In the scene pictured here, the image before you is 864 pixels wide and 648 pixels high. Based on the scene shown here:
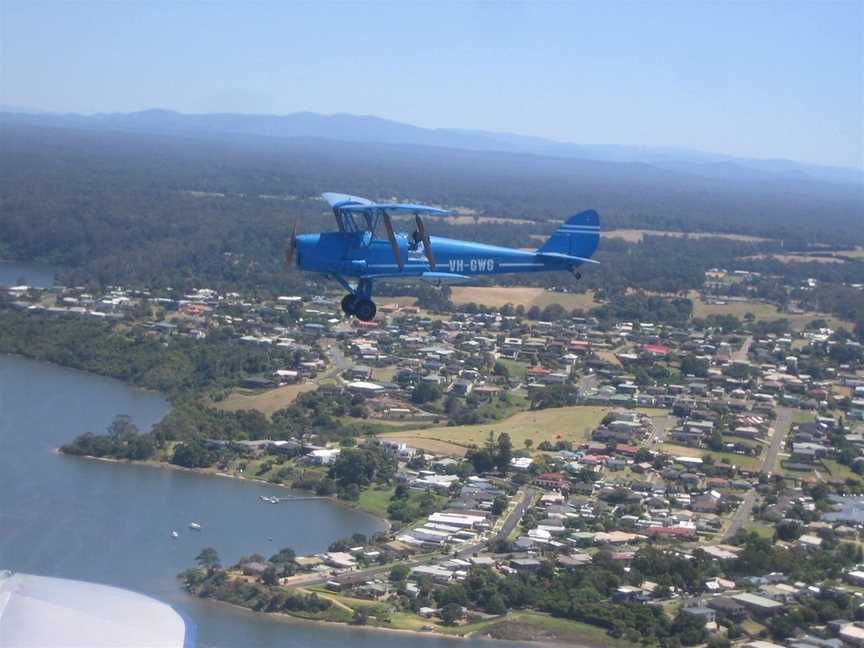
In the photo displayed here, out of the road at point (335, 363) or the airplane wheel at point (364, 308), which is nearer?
the airplane wheel at point (364, 308)

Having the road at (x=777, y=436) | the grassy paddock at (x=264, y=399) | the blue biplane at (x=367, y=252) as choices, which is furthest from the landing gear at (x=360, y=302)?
the grassy paddock at (x=264, y=399)

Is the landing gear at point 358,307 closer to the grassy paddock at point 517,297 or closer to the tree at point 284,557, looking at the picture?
the tree at point 284,557

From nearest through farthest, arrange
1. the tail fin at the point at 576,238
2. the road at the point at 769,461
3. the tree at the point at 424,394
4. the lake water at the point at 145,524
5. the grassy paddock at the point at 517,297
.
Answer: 1. the tail fin at the point at 576,238
2. the lake water at the point at 145,524
3. the road at the point at 769,461
4. the tree at the point at 424,394
5. the grassy paddock at the point at 517,297

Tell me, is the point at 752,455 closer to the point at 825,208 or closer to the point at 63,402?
the point at 63,402

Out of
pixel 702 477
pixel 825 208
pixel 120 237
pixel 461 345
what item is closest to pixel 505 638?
pixel 702 477

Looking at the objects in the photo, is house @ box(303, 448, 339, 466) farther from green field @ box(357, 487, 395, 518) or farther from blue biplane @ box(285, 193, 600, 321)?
blue biplane @ box(285, 193, 600, 321)

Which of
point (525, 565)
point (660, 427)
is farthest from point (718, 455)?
point (525, 565)
